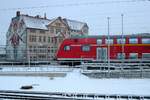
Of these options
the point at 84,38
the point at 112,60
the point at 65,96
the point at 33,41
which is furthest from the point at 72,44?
the point at 33,41

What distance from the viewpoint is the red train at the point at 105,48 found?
1010 inches

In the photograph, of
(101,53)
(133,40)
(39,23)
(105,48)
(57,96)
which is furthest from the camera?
(39,23)

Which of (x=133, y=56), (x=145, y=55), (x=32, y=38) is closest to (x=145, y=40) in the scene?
(x=145, y=55)

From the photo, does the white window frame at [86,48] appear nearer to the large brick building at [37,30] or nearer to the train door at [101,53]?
the train door at [101,53]

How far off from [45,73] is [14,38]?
37.2m

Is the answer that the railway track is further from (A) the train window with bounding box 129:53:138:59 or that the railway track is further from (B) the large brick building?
(B) the large brick building

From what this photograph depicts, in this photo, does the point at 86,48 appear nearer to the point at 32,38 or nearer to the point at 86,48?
the point at 86,48

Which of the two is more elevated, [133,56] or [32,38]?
[32,38]

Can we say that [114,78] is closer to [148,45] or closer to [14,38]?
[148,45]

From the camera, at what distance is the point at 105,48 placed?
26.3m

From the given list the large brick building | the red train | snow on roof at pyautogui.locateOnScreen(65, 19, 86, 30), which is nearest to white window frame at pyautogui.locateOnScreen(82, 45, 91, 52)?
the red train

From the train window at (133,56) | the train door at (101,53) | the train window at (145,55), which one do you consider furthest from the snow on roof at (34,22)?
the train window at (145,55)

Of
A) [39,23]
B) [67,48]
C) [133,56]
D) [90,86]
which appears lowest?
[90,86]

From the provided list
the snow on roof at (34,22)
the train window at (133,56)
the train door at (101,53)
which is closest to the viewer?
the train window at (133,56)
